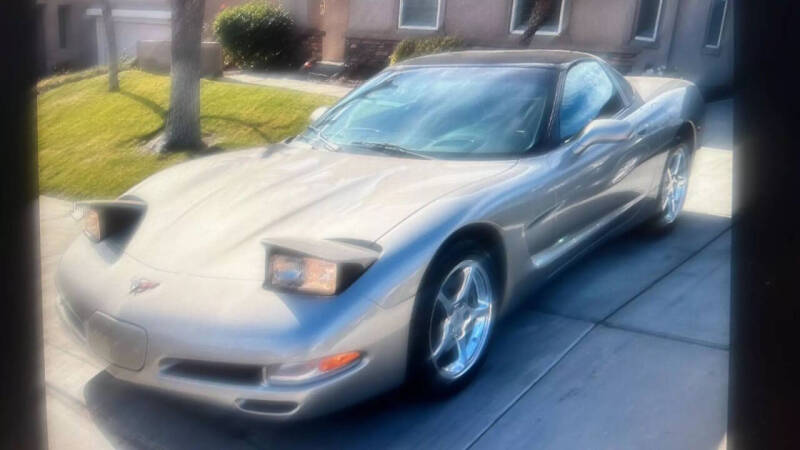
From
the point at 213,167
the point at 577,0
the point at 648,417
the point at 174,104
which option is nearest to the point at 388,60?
the point at 577,0

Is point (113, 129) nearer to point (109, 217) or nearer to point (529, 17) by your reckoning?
point (109, 217)

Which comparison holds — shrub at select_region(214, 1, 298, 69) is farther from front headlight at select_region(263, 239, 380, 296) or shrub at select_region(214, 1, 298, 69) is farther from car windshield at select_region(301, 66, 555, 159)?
front headlight at select_region(263, 239, 380, 296)

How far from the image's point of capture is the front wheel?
10.1 feet

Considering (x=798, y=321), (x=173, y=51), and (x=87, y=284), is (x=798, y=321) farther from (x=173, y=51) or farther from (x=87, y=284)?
(x=87, y=284)

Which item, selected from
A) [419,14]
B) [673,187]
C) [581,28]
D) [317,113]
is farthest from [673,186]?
[419,14]

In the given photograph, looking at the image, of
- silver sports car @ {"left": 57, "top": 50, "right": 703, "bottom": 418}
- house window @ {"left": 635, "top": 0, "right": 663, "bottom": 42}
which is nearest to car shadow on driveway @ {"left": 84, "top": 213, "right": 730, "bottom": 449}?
silver sports car @ {"left": 57, "top": 50, "right": 703, "bottom": 418}

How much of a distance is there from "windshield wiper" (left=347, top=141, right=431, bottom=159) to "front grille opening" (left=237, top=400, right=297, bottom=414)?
3.22 ft

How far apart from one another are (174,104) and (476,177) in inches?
34.5

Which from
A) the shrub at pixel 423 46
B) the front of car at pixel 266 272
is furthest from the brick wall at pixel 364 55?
the front of car at pixel 266 272

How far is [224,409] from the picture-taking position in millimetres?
1592

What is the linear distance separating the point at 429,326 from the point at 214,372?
0.53 m

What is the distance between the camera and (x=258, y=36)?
227 centimetres

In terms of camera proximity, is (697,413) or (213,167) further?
(213,167)

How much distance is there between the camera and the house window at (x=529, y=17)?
12.0 feet
